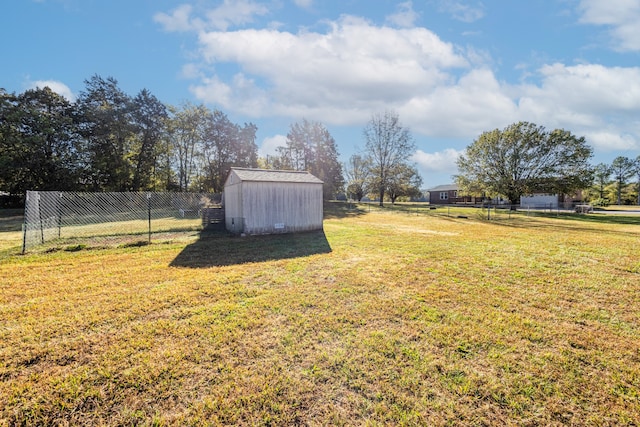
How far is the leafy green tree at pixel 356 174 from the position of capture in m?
40.6

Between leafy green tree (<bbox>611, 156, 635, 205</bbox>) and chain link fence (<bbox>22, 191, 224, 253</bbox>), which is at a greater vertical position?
leafy green tree (<bbox>611, 156, 635, 205</bbox>)

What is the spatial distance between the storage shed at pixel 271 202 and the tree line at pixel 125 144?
21.4m

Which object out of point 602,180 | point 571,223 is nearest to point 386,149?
point 571,223

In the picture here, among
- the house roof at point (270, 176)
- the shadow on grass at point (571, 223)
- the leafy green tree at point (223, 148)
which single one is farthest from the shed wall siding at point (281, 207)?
the leafy green tree at point (223, 148)

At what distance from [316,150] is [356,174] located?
12.5 m

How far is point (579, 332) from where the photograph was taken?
319 centimetres

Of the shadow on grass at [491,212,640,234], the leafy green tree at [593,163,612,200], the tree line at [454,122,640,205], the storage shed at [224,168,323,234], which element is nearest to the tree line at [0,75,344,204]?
the tree line at [454,122,640,205]

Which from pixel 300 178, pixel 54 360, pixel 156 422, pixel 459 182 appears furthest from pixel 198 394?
pixel 459 182

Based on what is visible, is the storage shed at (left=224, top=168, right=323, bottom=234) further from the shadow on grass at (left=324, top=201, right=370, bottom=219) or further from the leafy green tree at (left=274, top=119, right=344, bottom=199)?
the leafy green tree at (left=274, top=119, right=344, bottom=199)

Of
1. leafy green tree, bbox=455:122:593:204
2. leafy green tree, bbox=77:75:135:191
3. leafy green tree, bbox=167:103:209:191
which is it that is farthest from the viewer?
leafy green tree, bbox=167:103:209:191

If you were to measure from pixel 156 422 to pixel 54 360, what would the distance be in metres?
1.69

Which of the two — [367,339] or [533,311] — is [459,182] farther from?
[367,339]

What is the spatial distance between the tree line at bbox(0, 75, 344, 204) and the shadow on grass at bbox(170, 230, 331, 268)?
23.0 m

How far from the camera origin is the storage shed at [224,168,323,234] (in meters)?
10.0
